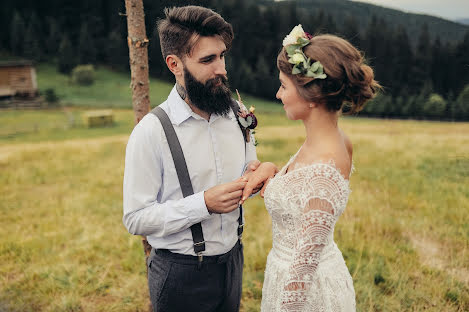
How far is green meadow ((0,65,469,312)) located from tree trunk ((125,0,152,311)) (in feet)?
8.57

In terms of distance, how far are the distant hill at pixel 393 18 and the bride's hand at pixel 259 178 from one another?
844 cm

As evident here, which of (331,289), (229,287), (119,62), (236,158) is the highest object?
(236,158)

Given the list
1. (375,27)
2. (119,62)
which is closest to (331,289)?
(375,27)

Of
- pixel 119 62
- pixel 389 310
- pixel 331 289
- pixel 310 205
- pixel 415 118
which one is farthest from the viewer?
pixel 119 62

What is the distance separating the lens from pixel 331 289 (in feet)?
8.18

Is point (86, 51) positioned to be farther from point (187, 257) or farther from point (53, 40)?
point (187, 257)

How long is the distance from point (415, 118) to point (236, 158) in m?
17.5

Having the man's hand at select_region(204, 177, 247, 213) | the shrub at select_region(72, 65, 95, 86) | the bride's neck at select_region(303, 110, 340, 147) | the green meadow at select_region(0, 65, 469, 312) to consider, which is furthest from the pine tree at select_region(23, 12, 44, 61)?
the bride's neck at select_region(303, 110, 340, 147)

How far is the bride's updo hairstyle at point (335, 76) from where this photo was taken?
212 cm

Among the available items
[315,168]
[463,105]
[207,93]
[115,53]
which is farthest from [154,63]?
[315,168]

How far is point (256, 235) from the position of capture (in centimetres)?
606

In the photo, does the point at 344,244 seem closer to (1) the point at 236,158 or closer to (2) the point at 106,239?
(1) the point at 236,158

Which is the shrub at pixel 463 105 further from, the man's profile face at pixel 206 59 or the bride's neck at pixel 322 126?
the man's profile face at pixel 206 59

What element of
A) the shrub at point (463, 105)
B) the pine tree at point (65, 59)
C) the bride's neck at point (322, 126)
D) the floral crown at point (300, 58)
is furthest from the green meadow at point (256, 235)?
the pine tree at point (65, 59)
